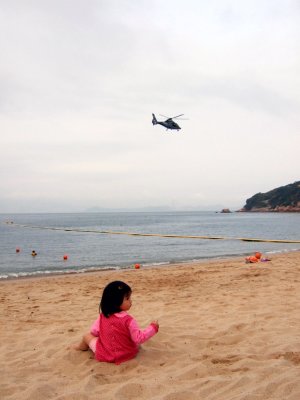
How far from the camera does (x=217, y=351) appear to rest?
4.77 meters

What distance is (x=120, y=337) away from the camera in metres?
4.55

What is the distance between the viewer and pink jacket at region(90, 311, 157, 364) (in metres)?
4.47

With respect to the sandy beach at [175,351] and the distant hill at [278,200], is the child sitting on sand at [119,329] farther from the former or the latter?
the distant hill at [278,200]

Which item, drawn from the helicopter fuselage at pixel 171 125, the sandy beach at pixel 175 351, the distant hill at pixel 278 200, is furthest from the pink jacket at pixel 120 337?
the distant hill at pixel 278 200

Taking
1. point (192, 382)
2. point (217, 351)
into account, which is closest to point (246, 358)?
point (217, 351)

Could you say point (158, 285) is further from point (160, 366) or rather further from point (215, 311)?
point (160, 366)

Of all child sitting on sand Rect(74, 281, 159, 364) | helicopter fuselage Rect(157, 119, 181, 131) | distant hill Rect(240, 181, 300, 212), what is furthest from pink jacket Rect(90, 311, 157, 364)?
distant hill Rect(240, 181, 300, 212)

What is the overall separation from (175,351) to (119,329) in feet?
2.79

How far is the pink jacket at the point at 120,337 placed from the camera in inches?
176

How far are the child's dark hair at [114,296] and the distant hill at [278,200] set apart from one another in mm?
150318

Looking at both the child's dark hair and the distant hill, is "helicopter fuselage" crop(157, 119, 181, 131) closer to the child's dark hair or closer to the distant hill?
the child's dark hair

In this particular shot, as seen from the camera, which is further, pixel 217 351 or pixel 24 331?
pixel 24 331

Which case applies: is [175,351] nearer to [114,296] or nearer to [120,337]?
[120,337]

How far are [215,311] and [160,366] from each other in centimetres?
292
